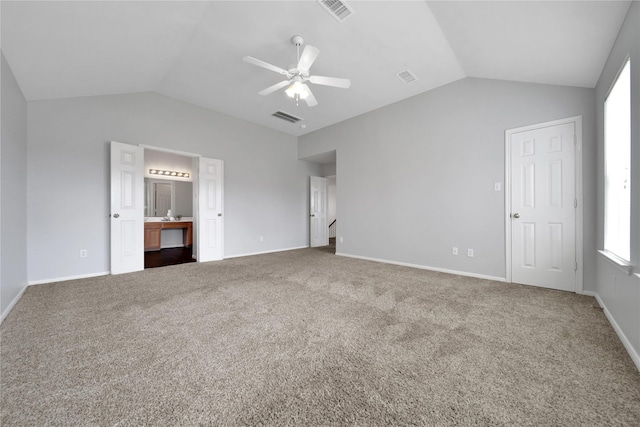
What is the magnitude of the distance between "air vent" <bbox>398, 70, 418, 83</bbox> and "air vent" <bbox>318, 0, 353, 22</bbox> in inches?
56.5

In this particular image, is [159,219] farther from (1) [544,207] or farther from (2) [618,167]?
(2) [618,167]

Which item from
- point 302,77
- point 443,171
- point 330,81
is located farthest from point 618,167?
point 302,77

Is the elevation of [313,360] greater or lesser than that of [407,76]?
lesser

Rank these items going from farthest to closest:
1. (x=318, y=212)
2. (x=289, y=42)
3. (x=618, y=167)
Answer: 1. (x=318, y=212)
2. (x=289, y=42)
3. (x=618, y=167)

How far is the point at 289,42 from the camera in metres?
3.07

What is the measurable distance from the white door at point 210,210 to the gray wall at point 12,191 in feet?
7.36

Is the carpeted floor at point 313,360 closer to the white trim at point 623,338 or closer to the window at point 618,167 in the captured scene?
the white trim at point 623,338

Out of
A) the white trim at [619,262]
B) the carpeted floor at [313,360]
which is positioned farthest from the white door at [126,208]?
the white trim at [619,262]

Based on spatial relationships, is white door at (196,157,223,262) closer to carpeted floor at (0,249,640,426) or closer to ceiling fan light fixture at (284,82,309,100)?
carpeted floor at (0,249,640,426)

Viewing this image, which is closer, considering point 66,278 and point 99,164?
point 66,278

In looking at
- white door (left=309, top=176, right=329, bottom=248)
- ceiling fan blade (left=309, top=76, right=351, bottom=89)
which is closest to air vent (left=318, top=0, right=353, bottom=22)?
ceiling fan blade (left=309, top=76, right=351, bottom=89)

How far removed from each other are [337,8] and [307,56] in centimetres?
60

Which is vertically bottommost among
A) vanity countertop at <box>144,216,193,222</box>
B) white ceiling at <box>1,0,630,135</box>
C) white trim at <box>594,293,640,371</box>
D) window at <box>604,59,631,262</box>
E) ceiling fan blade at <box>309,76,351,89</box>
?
white trim at <box>594,293,640,371</box>

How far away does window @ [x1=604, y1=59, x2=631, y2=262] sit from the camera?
198 cm
